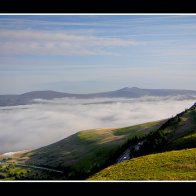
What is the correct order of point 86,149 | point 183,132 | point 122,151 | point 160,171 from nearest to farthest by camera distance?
point 160,171
point 183,132
point 122,151
point 86,149

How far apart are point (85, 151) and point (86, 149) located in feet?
9.96

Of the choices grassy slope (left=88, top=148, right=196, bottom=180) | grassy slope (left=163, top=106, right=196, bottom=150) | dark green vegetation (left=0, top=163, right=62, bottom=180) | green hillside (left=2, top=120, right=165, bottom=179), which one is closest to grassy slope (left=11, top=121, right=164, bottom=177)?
green hillside (left=2, top=120, right=165, bottom=179)

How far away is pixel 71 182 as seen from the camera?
643 centimetres

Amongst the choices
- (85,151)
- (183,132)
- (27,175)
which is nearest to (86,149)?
(85,151)

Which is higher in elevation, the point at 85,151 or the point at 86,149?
the point at 86,149

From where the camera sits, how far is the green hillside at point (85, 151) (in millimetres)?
108250

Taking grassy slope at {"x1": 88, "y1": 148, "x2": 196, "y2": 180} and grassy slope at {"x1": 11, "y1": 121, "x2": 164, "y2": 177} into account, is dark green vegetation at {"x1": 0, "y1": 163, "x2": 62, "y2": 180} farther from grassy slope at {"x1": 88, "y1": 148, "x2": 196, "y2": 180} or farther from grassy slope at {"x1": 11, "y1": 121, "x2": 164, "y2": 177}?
grassy slope at {"x1": 88, "y1": 148, "x2": 196, "y2": 180}

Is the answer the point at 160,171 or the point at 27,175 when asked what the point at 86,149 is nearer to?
the point at 27,175

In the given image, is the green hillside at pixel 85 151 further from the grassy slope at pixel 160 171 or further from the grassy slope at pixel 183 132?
the grassy slope at pixel 160 171

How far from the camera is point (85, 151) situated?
142 metres

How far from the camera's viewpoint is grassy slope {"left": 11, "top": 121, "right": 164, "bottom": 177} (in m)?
116
